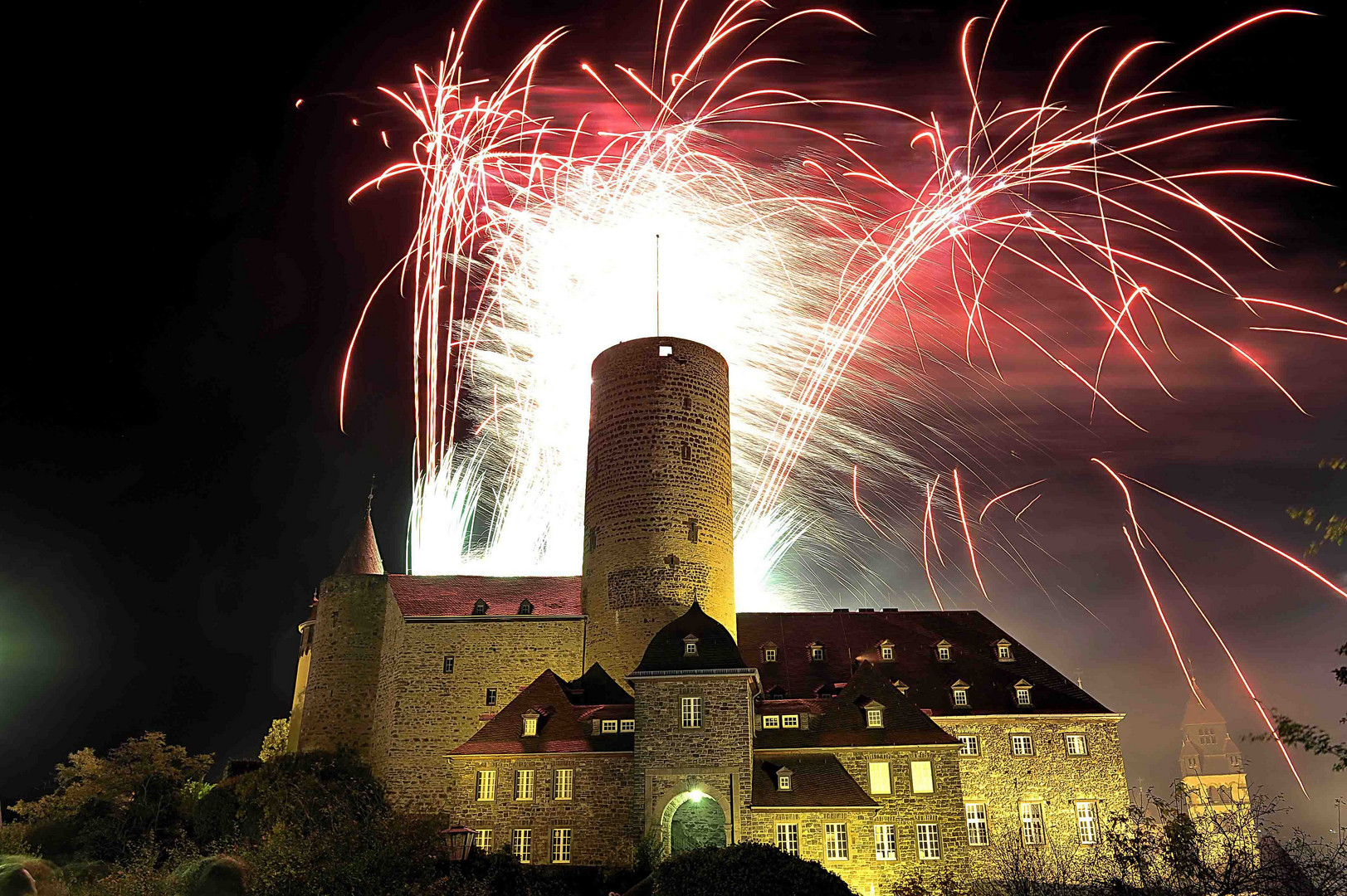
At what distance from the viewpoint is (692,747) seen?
27.9 m

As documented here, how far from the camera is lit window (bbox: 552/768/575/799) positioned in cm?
2933

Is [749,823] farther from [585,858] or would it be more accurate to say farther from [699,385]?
[699,385]

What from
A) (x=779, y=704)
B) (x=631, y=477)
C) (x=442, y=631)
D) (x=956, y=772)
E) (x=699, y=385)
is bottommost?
(x=956, y=772)

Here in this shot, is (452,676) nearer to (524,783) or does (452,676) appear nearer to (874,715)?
(524,783)

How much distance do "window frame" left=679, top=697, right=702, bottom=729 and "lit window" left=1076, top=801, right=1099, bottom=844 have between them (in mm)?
13278

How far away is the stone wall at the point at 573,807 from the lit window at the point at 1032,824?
40.7ft

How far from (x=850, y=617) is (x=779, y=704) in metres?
8.49

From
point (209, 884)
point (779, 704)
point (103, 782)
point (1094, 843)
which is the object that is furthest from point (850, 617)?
point (103, 782)

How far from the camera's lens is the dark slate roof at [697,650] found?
94.4ft

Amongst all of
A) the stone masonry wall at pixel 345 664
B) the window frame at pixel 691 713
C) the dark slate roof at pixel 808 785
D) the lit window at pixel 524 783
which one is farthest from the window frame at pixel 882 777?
the stone masonry wall at pixel 345 664

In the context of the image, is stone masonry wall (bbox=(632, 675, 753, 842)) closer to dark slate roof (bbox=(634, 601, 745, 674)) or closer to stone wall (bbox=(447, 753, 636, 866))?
dark slate roof (bbox=(634, 601, 745, 674))

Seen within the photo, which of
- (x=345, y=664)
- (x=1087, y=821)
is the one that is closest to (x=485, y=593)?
(x=345, y=664)

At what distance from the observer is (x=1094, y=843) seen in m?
31.2

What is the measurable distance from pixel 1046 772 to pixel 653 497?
51.4 feet
